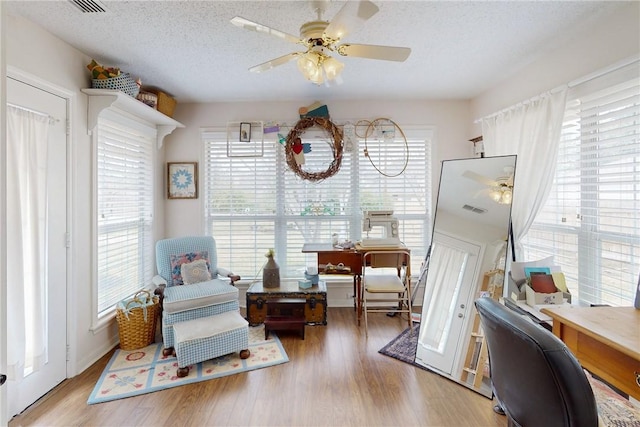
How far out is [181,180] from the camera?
351 centimetres

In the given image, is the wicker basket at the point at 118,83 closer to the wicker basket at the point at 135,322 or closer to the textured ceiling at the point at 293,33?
A: the textured ceiling at the point at 293,33

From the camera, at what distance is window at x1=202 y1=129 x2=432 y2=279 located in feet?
11.6

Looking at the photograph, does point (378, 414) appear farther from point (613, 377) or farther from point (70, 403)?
point (70, 403)

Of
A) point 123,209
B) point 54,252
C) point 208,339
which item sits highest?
point 123,209

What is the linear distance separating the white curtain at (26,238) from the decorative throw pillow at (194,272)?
104 centimetres

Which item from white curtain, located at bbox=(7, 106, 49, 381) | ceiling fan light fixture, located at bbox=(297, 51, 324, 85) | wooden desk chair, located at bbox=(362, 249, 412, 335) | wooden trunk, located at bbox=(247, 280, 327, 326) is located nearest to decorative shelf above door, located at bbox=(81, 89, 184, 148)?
white curtain, located at bbox=(7, 106, 49, 381)

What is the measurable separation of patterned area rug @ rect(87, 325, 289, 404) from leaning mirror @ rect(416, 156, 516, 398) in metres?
1.23

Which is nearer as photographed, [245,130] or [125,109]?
[125,109]

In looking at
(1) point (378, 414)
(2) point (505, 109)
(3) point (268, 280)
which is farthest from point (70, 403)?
(2) point (505, 109)

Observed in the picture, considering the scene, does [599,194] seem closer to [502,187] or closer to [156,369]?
[502,187]

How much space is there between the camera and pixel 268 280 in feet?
10.1

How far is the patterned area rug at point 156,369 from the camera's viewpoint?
6.79 ft

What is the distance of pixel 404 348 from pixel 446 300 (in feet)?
1.92

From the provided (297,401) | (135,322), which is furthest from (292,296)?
(135,322)
